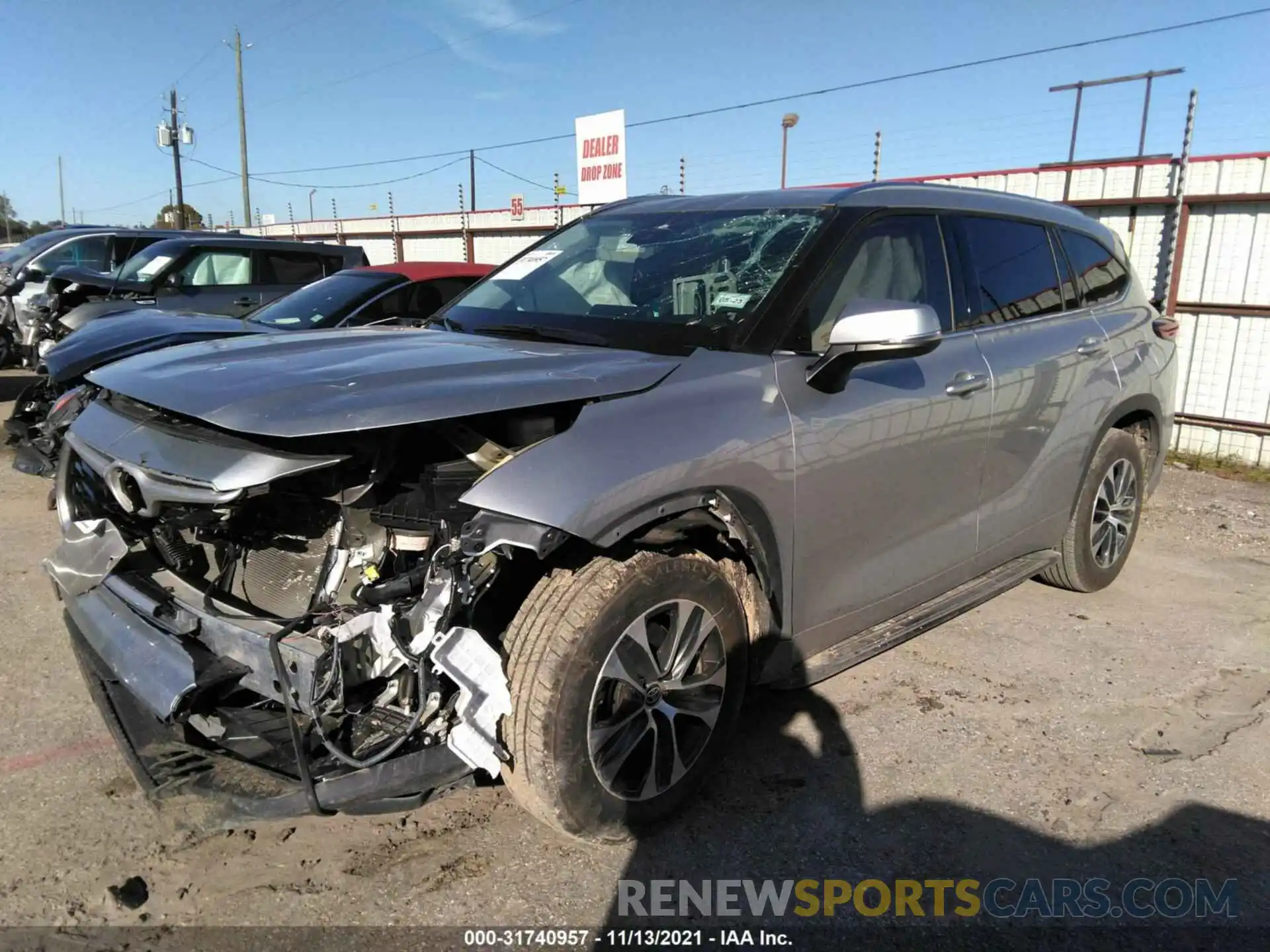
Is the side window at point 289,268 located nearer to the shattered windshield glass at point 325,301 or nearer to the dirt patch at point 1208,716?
Answer: the shattered windshield glass at point 325,301

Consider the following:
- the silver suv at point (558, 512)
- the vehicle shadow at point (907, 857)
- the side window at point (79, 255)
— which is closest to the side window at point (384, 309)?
the silver suv at point (558, 512)

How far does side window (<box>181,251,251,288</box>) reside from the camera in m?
9.49

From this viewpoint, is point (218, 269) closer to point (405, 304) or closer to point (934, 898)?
point (405, 304)

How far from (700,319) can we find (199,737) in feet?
6.37

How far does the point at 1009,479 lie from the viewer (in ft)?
12.2

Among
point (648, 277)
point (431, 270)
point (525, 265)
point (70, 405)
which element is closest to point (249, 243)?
point (431, 270)

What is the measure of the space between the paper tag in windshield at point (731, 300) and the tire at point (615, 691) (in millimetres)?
886

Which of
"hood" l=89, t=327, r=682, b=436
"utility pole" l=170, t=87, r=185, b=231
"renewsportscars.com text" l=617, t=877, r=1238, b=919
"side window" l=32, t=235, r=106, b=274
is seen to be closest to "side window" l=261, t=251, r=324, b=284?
"side window" l=32, t=235, r=106, b=274

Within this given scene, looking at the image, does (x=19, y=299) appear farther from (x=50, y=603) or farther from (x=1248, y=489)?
(x=1248, y=489)

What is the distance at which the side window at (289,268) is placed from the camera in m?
9.91

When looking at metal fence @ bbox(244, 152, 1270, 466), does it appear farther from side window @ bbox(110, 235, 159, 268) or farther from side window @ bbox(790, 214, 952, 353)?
side window @ bbox(110, 235, 159, 268)

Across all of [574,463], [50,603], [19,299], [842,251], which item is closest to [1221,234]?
[842,251]

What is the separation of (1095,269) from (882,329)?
8.19ft

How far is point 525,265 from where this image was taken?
390 cm
